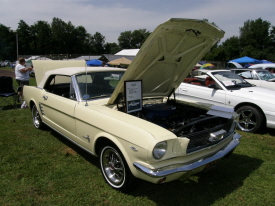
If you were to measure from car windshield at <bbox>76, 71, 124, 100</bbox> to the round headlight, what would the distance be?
1.61 meters

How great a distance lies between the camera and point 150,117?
3350mm

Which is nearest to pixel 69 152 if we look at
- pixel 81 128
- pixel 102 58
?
pixel 81 128

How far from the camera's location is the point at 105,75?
156 inches

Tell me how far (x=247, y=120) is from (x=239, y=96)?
0.60 meters

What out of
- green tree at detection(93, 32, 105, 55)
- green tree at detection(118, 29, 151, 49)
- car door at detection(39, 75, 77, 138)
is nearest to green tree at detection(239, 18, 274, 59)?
green tree at detection(118, 29, 151, 49)

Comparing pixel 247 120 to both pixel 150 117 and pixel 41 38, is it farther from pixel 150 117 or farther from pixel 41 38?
pixel 41 38

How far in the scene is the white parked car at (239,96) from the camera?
191 inches

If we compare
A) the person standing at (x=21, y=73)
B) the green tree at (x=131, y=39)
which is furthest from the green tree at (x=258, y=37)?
the person standing at (x=21, y=73)

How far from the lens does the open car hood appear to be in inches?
108

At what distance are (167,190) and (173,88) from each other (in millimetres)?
1862

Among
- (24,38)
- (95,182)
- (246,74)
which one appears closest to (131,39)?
(24,38)

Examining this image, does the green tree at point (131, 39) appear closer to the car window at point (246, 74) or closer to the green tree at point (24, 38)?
the green tree at point (24, 38)

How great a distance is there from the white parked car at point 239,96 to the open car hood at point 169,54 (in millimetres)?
2097

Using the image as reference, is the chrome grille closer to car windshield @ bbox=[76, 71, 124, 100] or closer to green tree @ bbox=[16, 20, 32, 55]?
car windshield @ bbox=[76, 71, 124, 100]
